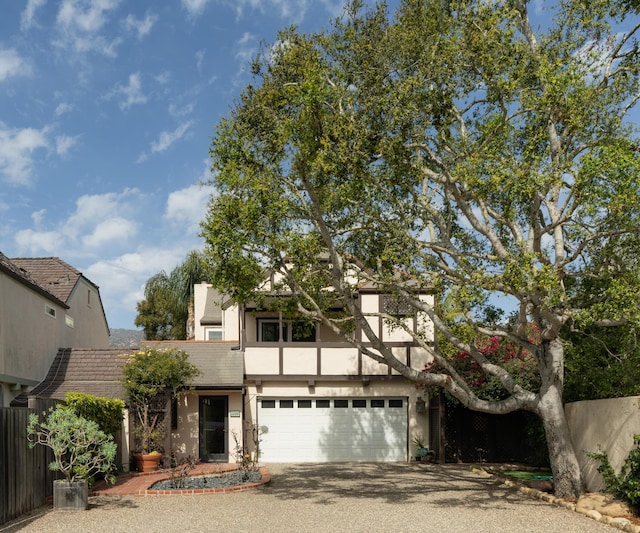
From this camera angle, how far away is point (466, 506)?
42.7 ft

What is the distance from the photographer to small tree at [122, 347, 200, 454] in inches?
767

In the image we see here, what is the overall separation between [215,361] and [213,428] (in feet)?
6.94

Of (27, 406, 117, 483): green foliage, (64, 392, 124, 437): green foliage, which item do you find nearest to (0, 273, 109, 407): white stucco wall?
(64, 392, 124, 437): green foliage

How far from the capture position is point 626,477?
12.1 metres

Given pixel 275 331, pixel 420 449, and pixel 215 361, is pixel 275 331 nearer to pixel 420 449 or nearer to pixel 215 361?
pixel 215 361

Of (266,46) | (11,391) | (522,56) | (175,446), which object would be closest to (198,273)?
(175,446)

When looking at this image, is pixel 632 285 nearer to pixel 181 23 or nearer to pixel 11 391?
pixel 181 23

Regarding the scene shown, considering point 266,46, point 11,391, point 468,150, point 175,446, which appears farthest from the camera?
point 175,446

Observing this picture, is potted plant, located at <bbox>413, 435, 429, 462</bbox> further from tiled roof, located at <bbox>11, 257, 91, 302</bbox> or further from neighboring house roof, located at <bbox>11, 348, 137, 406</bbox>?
tiled roof, located at <bbox>11, 257, 91, 302</bbox>

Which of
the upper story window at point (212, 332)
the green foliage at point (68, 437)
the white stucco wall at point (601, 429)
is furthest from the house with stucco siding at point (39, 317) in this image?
the white stucco wall at point (601, 429)

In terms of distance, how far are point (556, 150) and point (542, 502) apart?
273 inches

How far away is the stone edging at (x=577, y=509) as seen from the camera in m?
10.8

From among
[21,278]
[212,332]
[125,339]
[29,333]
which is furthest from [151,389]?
[125,339]

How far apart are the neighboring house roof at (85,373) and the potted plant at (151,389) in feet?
2.07
